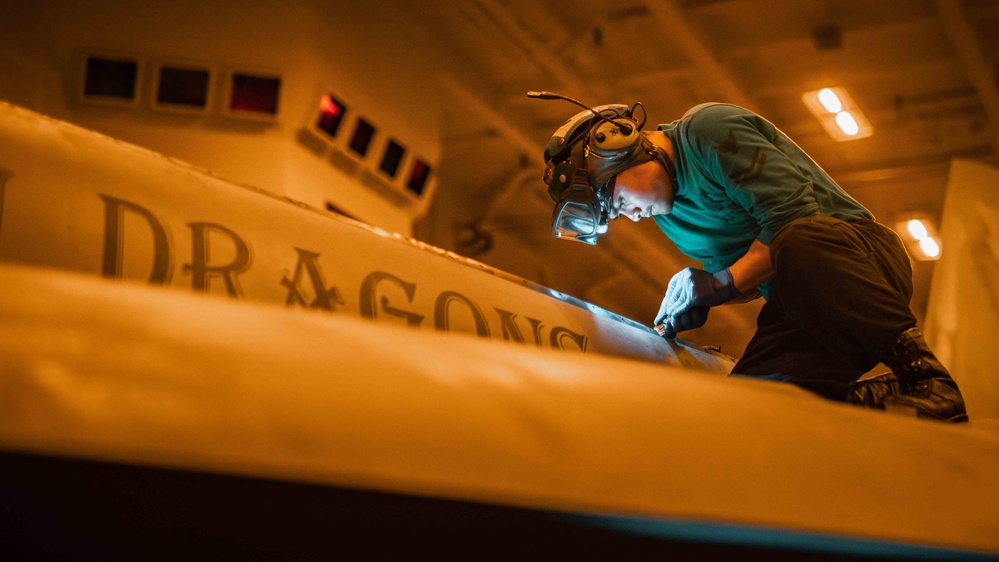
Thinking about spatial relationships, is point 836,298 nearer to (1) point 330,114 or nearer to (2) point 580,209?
(2) point 580,209

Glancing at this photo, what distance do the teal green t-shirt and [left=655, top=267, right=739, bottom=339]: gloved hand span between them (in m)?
0.09

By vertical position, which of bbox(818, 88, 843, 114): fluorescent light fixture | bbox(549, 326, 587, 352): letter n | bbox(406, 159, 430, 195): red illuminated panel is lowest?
bbox(549, 326, 587, 352): letter n

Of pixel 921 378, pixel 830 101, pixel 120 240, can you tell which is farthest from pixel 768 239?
pixel 830 101

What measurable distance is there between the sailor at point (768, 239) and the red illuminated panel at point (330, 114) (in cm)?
275

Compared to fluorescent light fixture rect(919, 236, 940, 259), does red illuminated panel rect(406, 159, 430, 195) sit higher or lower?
lower

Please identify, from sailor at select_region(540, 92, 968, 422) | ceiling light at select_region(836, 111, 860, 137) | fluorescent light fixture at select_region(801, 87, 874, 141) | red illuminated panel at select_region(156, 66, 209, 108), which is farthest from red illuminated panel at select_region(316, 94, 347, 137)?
ceiling light at select_region(836, 111, 860, 137)

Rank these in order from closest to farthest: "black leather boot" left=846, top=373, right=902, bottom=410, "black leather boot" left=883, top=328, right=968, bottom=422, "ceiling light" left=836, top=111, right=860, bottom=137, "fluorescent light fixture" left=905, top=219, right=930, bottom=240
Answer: "black leather boot" left=883, top=328, right=968, bottom=422 → "black leather boot" left=846, top=373, right=902, bottom=410 → "ceiling light" left=836, top=111, right=860, bottom=137 → "fluorescent light fixture" left=905, top=219, right=930, bottom=240

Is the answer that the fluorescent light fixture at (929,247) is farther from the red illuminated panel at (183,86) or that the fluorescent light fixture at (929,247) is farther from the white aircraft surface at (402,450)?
the white aircraft surface at (402,450)

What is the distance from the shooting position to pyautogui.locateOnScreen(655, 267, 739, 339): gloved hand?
77.7 inches

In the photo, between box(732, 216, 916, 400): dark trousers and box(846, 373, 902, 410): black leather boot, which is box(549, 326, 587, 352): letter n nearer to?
box(732, 216, 916, 400): dark trousers

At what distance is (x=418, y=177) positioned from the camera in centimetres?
550

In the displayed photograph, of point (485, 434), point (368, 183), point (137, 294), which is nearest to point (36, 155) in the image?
point (137, 294)

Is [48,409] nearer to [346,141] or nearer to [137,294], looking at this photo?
[137,294]

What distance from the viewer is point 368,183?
5.20m
